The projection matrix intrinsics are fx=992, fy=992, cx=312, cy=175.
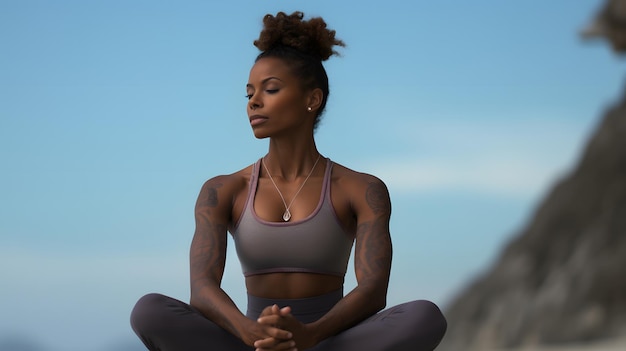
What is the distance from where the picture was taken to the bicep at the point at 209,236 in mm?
3914

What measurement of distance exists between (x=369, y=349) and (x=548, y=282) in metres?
12.0

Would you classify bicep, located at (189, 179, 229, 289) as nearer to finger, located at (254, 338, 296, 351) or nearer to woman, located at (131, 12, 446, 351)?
woman, located at (131, 12, 446, 351)

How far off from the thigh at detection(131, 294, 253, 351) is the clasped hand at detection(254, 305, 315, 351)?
11.2 inches

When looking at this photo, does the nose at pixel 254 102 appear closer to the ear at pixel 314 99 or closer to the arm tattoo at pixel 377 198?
the ear at pixel 314 99

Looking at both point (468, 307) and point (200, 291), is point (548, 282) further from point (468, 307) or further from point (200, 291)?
point (200, 291)

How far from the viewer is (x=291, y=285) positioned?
396 cm

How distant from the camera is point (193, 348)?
3.77m

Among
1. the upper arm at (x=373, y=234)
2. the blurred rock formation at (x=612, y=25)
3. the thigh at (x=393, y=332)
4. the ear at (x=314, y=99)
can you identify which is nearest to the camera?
the thigh at (x=393, y=332)

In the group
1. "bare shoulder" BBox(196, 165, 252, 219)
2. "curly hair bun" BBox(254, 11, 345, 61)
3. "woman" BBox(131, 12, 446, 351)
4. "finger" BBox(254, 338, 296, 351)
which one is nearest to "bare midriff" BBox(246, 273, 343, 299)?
"woman" BBox(131, 12, 446, 351)

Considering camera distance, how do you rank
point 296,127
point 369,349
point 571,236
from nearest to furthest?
1. point 369,349
2. point 296,127
3. point 571,236

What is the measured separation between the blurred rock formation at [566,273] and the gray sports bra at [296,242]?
10840mm

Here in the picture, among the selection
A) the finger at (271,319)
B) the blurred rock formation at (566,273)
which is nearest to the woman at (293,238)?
the finger at (271,319)

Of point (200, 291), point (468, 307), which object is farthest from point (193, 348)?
point (468, 307)

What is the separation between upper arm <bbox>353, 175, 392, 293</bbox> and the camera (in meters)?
3.85
